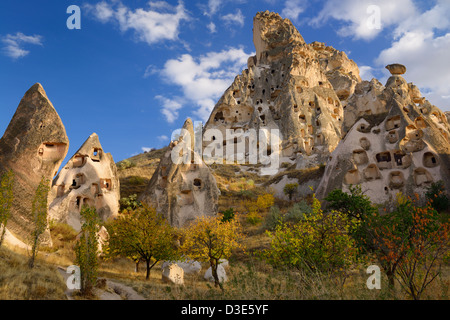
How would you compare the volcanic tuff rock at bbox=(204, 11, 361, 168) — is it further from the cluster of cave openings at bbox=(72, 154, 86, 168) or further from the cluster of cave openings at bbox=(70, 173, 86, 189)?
the cluster of cave openings at bbox=(70, 173, 86, 189)

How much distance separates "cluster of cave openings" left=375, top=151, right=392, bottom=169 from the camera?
29795 millimetres

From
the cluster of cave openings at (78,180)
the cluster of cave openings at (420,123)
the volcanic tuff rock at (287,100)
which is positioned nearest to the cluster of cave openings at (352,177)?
the cluster of cave openings at (420,123)

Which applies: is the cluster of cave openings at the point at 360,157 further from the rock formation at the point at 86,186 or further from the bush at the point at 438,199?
the rock formation at the point at 86,186

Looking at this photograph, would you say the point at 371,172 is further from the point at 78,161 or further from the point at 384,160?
the point at 78,161

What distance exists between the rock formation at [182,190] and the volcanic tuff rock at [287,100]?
2529 cm

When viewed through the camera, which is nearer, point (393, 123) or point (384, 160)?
point (384, 160)

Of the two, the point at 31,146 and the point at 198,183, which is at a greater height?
the point at 31,146

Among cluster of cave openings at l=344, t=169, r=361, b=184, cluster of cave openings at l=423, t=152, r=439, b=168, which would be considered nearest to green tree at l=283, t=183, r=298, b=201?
cluster of cave openings at l=344, t=169, r=361, b=184

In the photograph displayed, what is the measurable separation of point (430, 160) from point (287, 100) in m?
39.2

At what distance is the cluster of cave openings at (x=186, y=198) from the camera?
28.3 meters

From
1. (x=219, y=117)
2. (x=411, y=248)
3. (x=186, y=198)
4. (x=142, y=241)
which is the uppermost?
(x=219, y=117)

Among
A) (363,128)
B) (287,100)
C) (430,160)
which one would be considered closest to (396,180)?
(430,160)

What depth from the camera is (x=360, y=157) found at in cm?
3064
